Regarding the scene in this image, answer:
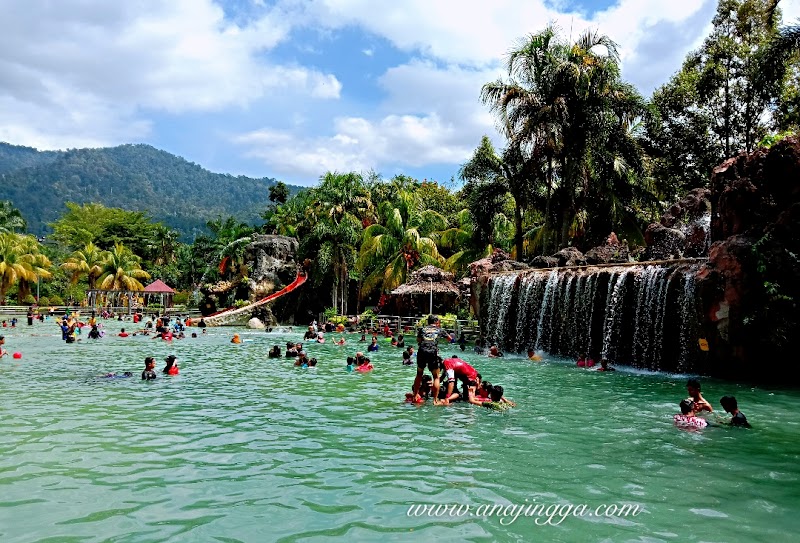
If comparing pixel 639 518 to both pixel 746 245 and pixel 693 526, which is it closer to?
pixel 693 526

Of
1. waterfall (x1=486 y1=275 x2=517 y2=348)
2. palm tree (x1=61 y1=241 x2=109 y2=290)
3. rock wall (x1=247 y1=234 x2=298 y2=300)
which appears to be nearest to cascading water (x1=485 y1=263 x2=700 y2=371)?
waterfall (x1=486 y1=275 x2=517 y2=348)

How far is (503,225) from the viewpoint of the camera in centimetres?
4409

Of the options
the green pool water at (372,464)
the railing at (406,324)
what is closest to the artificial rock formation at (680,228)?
the railing at (406,324)

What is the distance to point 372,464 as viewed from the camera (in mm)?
8758

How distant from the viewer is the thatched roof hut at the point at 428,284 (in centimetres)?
3759

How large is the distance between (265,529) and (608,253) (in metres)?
24.1

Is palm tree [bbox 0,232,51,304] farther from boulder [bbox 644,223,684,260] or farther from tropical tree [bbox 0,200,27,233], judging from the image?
boulder [bbox 644,223,684,260]

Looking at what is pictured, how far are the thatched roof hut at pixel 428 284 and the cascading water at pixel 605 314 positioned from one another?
27.5ft

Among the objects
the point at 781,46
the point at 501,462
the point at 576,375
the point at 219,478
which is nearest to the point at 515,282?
the point at 576,375

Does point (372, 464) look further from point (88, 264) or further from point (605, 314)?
point (88, 264)

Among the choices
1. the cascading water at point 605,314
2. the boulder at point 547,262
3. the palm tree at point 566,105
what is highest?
the palm tree at point 566,105

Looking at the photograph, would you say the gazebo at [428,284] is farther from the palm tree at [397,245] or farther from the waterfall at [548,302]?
the waterfall at [548,302]

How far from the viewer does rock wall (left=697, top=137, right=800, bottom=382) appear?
1691 centimetres

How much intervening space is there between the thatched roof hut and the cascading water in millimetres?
8381
